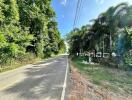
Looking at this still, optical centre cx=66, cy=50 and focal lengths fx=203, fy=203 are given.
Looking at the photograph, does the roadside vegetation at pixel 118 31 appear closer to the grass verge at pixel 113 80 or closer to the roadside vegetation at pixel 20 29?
the grass verge at pixel 113 80

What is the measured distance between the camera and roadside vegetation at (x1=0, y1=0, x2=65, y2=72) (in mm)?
22422

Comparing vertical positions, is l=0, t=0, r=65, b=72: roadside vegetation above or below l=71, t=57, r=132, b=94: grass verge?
above

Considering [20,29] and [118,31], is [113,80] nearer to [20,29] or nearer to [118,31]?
[20,29]

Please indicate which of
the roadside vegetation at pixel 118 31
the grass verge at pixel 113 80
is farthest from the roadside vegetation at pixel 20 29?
the roadside vegetation at pixel 118 31

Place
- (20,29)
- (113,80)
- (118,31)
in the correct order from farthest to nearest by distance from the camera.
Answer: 1. (118,31)
2. (20,29)
3. (113,80)

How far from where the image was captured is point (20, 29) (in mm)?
29531

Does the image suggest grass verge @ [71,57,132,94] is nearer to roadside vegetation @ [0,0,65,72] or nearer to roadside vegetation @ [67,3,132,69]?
roadside vegetation @ [67,3,132,69]

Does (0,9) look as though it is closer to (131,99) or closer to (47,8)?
(131,99)

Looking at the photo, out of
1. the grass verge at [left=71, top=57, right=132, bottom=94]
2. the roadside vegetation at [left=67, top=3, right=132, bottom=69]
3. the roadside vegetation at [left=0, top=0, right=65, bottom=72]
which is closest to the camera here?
the grass verge at [left=71, top=57, right=132, bottom=94]

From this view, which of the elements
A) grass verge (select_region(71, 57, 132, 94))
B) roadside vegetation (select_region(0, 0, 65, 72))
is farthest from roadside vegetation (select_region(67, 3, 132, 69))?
roadside vegetation (select_region(0, 0, 65, 72))

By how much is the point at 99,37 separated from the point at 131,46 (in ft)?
51.8

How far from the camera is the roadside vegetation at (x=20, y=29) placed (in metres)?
22.4

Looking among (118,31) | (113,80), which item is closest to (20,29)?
(118,31)

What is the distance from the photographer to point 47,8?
47906 millimetres
